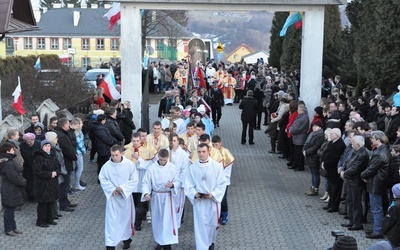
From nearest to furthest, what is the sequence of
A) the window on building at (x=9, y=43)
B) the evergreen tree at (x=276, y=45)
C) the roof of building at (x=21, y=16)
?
the roof of building at (x=21, y=16) < the evergreen tree at (x=276, y=45) < the window on building at (x=9, y=43)

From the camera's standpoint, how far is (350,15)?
26672 mm

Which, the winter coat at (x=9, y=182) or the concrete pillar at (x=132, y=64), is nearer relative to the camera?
the winter coat at (x=9, y=182)

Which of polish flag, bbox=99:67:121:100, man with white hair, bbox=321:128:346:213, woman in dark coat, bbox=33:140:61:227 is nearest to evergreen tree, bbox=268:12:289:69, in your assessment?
polish flag, bbox=99:67:121:100

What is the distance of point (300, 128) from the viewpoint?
16.6 m

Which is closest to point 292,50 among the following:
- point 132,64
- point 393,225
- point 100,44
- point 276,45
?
point 276,45

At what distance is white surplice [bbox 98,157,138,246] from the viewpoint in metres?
10.7

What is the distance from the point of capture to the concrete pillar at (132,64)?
1861 centimetres

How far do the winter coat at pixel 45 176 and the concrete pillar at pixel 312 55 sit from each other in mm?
8961

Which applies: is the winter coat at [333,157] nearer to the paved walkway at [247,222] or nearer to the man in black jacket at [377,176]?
the paved walkway at [247,222]

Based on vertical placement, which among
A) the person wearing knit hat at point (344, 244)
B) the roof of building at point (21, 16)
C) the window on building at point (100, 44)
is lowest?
the person wearing knit hat at point (344, 244)

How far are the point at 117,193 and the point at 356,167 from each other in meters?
4.27

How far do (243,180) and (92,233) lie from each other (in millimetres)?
5376

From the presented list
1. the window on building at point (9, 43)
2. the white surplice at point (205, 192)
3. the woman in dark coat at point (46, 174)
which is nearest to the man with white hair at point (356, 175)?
the white surplice at point (205, 192)

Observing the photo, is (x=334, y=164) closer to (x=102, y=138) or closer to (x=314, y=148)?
(x=314, y=148)
